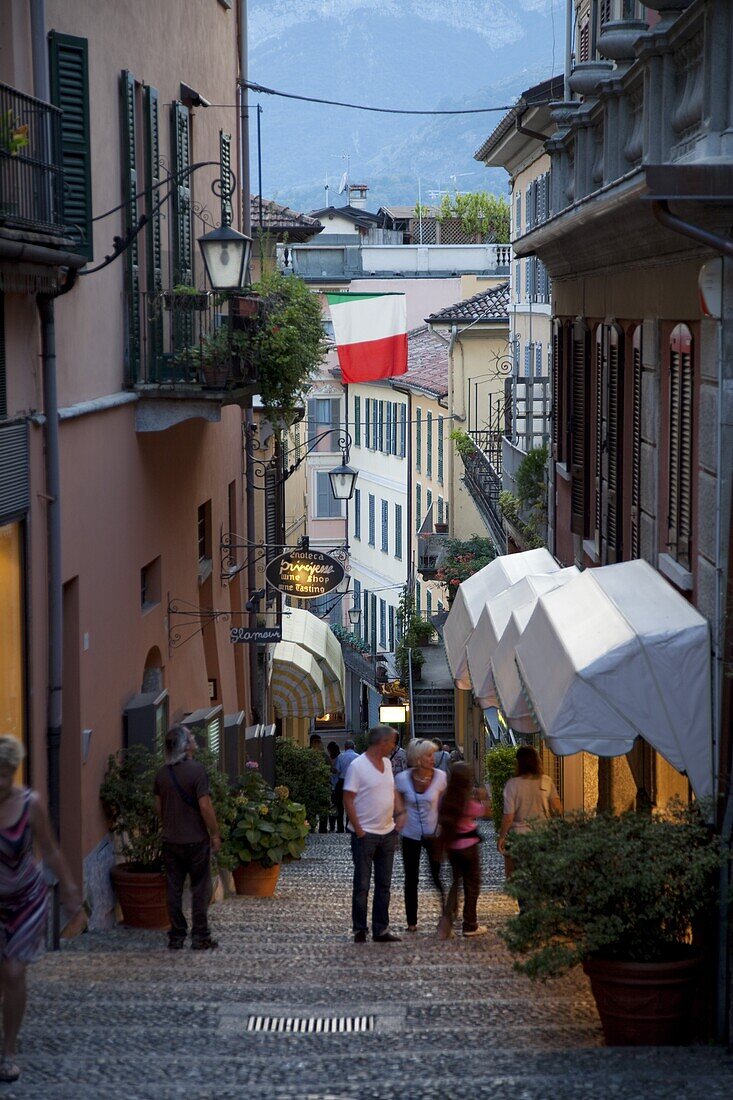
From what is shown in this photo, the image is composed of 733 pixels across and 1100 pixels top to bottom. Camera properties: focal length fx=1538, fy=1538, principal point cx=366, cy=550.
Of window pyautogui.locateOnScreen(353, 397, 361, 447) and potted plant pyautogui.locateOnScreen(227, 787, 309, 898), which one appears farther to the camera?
window pyautogui.locateOnScreen(353, 397, 361, 447)

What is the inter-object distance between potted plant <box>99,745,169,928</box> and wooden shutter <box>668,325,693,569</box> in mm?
4339

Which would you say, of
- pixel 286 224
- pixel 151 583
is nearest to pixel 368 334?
pixel 151 583

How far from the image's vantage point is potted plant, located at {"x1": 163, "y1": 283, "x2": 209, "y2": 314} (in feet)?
46.2

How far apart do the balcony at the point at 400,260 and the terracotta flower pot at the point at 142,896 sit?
171 ft

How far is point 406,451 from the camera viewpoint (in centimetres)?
4878

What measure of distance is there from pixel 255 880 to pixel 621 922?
24.3ft

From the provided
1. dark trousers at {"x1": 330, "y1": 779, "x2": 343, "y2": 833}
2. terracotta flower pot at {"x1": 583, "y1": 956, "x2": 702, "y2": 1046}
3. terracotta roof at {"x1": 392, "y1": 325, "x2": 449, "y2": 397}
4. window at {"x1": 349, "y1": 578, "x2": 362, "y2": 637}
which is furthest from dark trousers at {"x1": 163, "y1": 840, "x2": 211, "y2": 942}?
window at {"x1": 349, "y1": 578, "x2": 362, "y2": 637}

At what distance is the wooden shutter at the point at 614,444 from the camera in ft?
43.6

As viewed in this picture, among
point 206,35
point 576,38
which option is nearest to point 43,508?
point 206,35

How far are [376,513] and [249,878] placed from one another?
1549 inches

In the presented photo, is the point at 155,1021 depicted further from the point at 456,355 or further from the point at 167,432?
the point at 456,355

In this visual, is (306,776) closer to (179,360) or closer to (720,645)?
(179,360)

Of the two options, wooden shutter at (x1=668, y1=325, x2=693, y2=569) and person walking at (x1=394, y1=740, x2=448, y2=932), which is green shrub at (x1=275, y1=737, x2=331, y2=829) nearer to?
person walking at (x1=394, y1=740, x2=448, y2=932)

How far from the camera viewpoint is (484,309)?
42.5 metres
